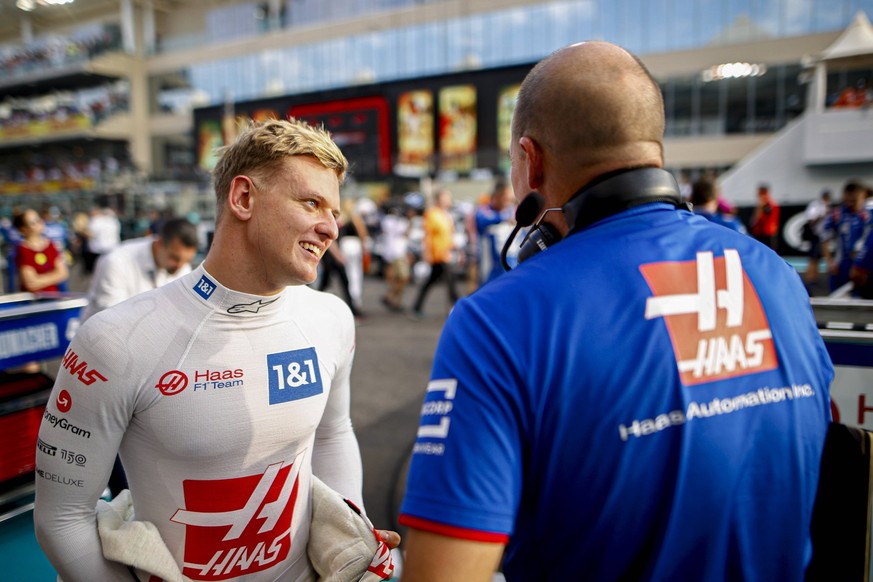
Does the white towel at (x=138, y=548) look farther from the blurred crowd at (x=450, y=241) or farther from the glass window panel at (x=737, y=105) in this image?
the glass window panel at (x=737, y=105)

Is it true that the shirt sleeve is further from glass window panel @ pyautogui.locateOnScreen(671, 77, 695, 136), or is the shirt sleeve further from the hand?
glass window panel @ pyautogui.locateOnScreen(671, 77, 695, 136)

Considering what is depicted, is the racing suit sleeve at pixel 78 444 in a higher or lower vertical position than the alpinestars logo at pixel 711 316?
lower

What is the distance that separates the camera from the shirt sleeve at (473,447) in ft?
2.94

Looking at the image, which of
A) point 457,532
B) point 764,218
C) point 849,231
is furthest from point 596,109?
point 764,218

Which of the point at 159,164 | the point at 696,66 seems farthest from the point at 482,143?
the point at 159,164

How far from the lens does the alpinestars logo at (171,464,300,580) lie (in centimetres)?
149

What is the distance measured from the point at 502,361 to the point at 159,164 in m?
50.2

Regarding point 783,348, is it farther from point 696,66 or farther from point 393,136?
point 696,66

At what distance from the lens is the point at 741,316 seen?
1.04 metres

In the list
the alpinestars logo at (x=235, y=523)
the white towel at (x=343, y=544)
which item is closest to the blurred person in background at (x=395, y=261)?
the white towel at (x=343, y=544)

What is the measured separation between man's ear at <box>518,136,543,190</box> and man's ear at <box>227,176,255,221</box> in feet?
2.49

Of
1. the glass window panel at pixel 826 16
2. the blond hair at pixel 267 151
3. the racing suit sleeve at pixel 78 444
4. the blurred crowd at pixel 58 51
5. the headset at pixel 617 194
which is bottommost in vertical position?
the racing suit sleeve at pixel 78 444

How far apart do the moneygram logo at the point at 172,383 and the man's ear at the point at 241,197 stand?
0.43 metres

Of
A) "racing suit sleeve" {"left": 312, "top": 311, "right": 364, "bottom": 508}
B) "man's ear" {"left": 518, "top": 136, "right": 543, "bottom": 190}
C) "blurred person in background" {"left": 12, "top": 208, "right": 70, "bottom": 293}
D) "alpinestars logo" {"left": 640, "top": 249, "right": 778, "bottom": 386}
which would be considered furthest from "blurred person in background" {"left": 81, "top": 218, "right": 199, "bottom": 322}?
"alpinestars logo" {"left": 640, "top": 249, "right": 778, "bottom": 386}
